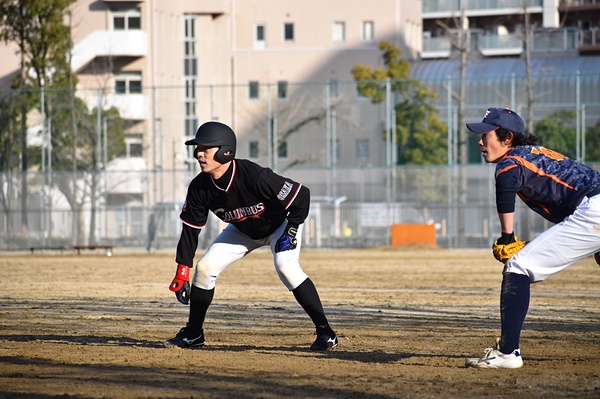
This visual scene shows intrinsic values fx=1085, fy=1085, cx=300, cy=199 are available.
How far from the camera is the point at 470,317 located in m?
12.5

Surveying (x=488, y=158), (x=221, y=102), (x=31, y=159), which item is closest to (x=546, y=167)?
(x=488, y=158)

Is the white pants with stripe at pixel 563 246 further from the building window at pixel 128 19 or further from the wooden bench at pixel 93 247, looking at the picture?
the building window at pixel 128 19

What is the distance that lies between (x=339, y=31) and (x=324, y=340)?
203 feet

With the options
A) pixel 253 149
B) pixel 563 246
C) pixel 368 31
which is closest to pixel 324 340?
pixel 563 246

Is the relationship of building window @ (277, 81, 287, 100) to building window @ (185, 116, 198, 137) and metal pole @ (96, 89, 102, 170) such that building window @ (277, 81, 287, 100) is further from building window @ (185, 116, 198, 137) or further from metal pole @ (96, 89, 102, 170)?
metal pole @ (96, 89, 102, 170)

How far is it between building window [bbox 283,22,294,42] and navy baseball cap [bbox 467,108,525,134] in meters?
62.4

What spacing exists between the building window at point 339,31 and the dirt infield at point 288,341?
2006 inches

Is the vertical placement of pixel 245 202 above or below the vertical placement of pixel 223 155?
below

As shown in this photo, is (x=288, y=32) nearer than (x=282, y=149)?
No

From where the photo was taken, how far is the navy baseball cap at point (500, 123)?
795cm

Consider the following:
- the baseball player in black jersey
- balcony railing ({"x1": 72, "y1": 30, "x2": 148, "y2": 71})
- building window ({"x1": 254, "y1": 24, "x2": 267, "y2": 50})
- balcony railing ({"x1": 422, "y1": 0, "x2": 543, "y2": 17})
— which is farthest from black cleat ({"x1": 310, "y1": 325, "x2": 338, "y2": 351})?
balcony railing ({"x1": 422, "y1": 0, "x2": 543, "y2": 17})

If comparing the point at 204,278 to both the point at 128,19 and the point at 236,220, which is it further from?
the point at 128,19

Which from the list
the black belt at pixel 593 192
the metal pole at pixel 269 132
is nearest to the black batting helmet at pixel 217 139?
the black belt at pixel 593 192

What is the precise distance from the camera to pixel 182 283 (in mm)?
9406
